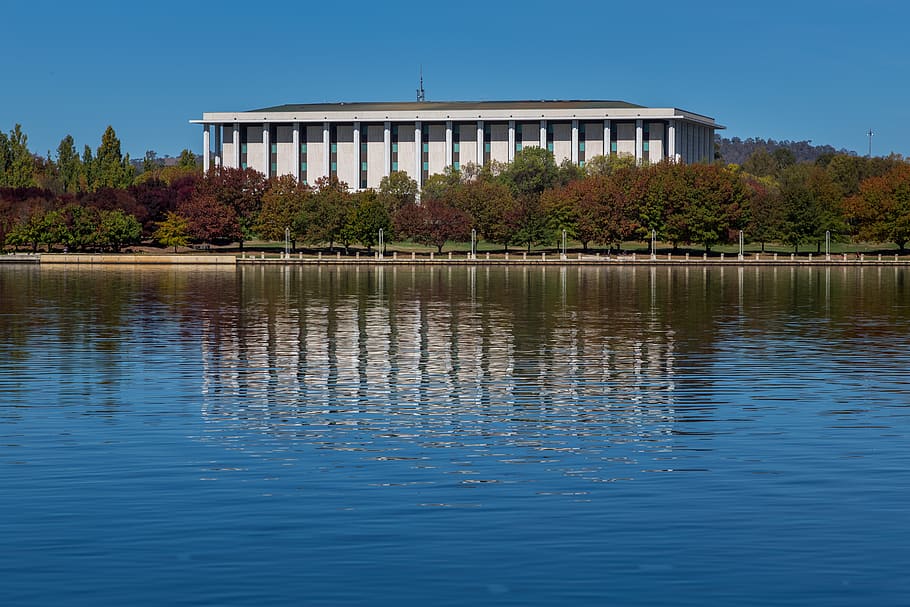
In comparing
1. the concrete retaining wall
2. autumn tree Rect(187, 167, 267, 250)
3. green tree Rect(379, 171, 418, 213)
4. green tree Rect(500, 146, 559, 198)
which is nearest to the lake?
the concrete retaining wall

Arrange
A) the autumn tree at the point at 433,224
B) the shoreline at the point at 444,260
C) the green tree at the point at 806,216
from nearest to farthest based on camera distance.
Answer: the shoreline at the point at 444,260 < the green tree at the point at 806,216 < the autumn tree at the point at 433,224

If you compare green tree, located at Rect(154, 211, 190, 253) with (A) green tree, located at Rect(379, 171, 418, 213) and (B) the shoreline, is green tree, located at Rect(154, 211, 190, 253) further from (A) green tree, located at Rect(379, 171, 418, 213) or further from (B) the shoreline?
(A) green tree, located at Rect(379, 171, 418, 213)

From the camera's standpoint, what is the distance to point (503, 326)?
5184cm

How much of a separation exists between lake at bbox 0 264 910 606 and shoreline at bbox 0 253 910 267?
328 feet

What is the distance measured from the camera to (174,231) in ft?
552

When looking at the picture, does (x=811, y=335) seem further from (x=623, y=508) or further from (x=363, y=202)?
(x=363, y=202)

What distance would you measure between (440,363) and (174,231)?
444 ft

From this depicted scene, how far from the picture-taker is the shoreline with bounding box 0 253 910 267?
481 ft

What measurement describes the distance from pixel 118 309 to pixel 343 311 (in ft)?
Result: 33.6

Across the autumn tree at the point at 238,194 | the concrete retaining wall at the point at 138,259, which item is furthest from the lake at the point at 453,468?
the autumn tree at the point at 238,194

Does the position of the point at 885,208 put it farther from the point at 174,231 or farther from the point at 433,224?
the point at 174,231

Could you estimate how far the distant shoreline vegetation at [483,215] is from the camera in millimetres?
160500

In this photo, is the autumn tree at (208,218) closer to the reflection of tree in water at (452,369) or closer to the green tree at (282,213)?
the green tree at (282,213)

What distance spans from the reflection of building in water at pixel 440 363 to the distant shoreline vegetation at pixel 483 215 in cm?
9456
